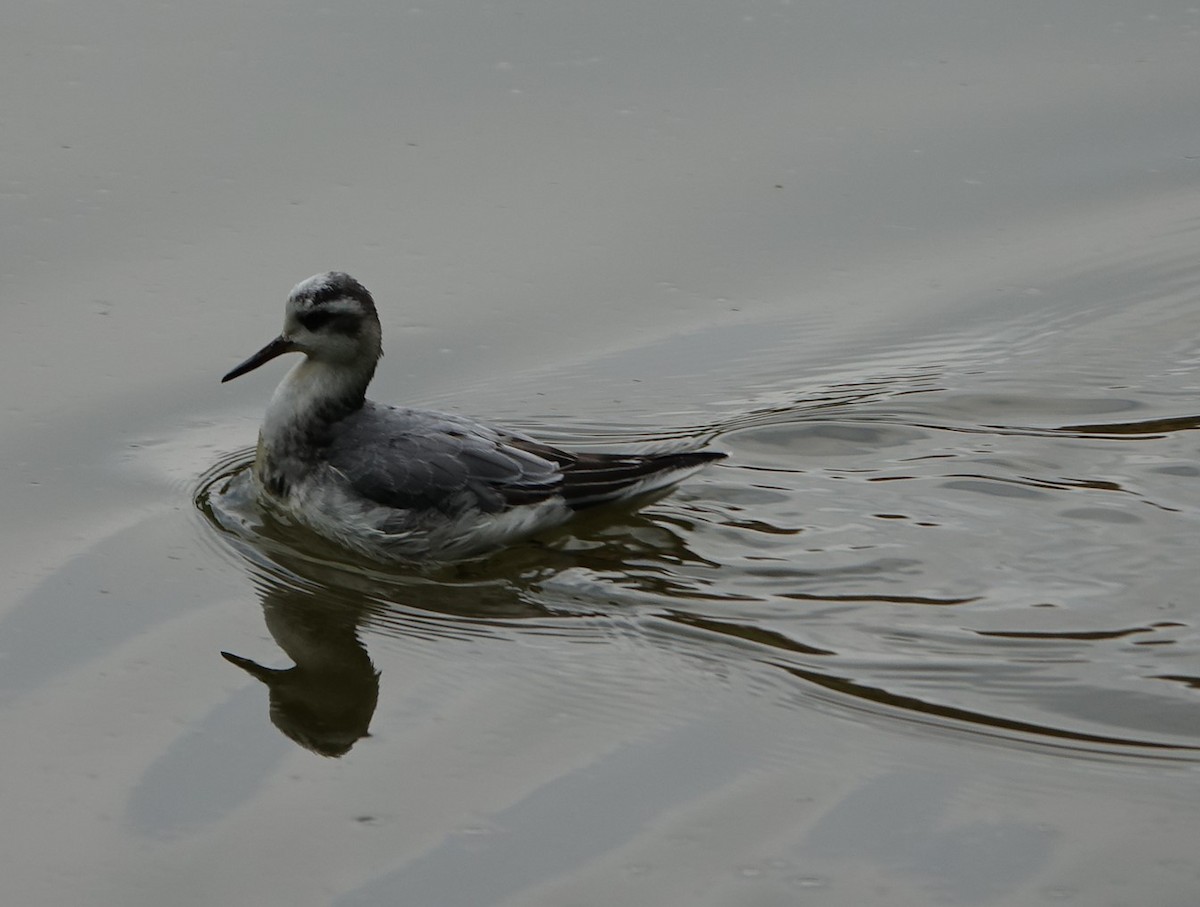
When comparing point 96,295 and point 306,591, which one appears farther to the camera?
point 96,295

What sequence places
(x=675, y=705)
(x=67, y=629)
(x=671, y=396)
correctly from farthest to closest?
(x=671, y=396) < (x=67, y=629) < (x=675, y=705)

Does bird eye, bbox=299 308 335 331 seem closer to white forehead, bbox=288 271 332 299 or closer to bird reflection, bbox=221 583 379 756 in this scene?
white forehead, bbox=288 271 332 299

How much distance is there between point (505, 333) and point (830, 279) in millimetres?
1941

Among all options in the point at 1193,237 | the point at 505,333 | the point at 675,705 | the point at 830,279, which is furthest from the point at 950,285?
the point at 675,705

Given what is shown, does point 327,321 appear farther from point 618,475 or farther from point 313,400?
point 618,475

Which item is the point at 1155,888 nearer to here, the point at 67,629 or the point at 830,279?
the point at 67,629

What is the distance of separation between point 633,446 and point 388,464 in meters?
1.33

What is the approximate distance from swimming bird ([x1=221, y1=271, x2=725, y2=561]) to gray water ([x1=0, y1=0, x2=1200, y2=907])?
0.58 ft

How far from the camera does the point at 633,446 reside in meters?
8.80

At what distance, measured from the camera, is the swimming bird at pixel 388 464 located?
316 inches

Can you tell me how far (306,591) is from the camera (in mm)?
7707

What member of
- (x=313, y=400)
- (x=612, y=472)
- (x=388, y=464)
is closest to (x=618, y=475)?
(x=612, y=472)

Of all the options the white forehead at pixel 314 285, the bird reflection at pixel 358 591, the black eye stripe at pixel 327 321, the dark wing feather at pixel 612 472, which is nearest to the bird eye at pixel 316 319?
the black eye stripe at pixel 327 321

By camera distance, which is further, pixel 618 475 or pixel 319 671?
pixel 618 475
